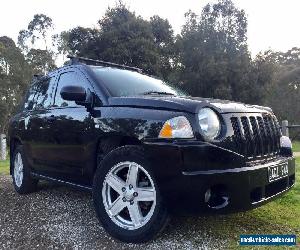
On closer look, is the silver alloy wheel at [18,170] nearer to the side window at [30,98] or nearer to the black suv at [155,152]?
the side window at [30,98]

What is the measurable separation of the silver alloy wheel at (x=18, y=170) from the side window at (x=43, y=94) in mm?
963

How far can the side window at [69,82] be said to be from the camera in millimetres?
4637

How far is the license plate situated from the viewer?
3701mm

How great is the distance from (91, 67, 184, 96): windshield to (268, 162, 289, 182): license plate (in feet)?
5.12

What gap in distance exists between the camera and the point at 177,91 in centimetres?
522

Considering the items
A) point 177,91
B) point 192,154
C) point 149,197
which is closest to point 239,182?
point 192,154

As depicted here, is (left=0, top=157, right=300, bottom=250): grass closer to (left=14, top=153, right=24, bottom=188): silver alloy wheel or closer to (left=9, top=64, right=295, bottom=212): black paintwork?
(left=9, top=64, right=295, bottom=212): black paintwork

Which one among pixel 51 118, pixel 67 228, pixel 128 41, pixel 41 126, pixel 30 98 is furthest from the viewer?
pixel 128 41

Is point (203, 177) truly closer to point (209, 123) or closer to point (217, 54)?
point (209, 123)

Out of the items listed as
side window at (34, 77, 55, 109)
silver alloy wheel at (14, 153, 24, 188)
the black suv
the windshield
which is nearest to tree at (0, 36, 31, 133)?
silver alloy wheel at (14, 153, 24, 188)

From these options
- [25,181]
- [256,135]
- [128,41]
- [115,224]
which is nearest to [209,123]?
[256,135]

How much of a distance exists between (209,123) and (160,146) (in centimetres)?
47

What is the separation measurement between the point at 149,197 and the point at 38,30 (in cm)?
4306

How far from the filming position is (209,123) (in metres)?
3.51
